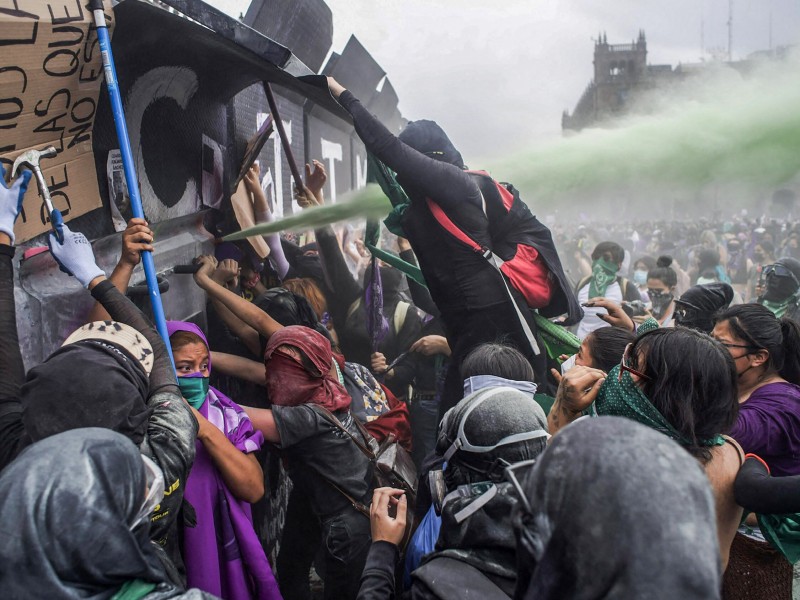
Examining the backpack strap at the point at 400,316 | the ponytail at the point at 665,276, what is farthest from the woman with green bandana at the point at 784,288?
the backpack strap at the point at 400,316

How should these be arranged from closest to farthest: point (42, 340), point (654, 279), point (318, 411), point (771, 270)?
point (42, 340) → point (318, 411) → point (771, 270) → point (654, 279)

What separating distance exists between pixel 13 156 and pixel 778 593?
3.21 m

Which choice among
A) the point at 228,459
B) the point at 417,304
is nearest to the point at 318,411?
the point at 228,459

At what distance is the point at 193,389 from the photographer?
2.46 metres

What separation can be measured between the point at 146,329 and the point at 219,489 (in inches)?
28.0

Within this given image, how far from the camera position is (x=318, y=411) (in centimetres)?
262

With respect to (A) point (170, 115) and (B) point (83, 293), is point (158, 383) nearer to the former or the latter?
(B) point (83, 293)

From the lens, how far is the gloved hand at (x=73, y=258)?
2072mm

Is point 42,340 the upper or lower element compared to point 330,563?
upper

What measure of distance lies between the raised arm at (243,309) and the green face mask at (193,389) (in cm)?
72

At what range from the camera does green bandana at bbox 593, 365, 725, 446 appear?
1.91 metres

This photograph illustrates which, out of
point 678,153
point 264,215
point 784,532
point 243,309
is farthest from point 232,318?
point 678,153

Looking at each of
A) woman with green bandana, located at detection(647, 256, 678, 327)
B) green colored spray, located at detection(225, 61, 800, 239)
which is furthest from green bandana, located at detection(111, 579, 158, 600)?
woman with green bandana, located at detection(647, 256, 678, 327)

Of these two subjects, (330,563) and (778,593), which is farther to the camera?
(330,563)
